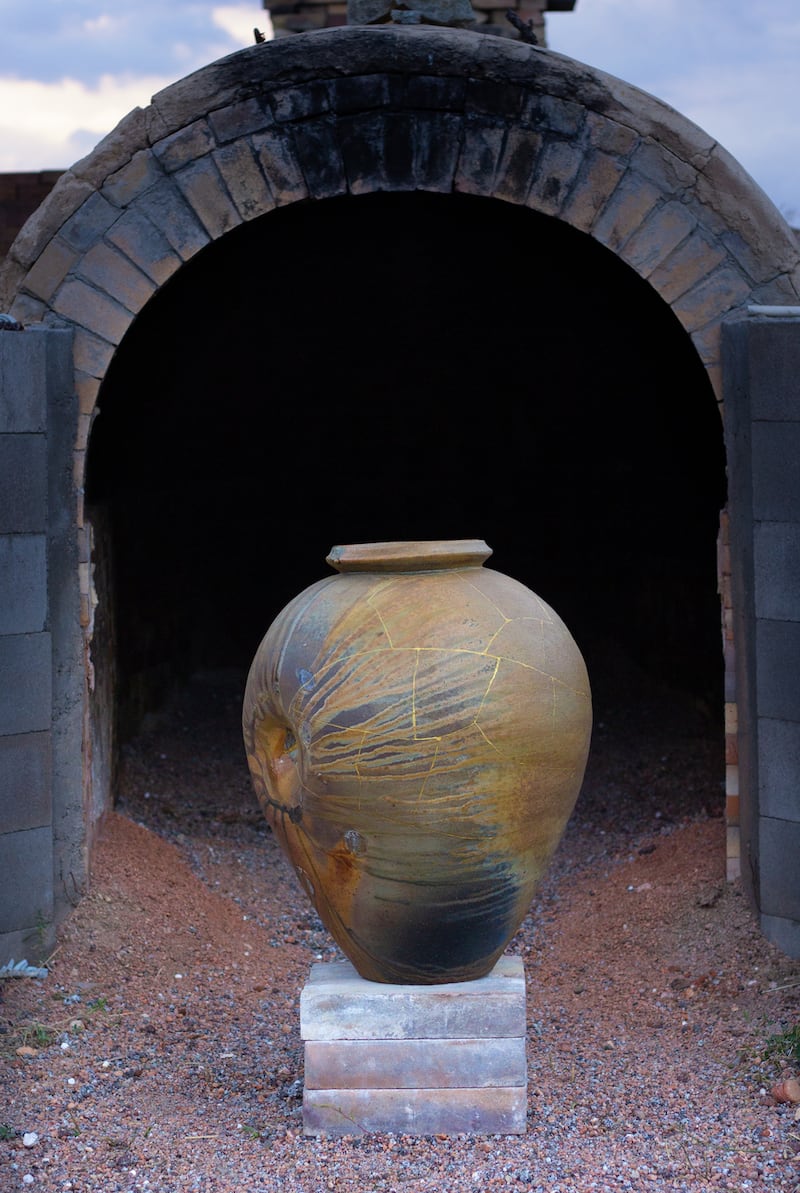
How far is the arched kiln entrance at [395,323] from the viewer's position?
431cm

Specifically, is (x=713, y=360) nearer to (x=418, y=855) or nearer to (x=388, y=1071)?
(x=418, y=855)

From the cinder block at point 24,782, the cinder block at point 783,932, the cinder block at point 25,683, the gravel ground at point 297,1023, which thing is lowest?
the gravel ground at point 297,1023

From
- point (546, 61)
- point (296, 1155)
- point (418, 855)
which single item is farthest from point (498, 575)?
point (546, 61)

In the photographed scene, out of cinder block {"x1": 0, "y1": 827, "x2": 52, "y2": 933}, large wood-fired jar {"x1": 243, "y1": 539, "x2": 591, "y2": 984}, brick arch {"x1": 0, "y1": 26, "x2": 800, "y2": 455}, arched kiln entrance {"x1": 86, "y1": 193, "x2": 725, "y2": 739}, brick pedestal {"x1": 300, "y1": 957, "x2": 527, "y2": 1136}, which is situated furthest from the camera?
arched kiln entrance {"x1": 86, "y1": 193, "x2": 725, "y2": 739}

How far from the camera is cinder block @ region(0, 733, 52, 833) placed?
414cm

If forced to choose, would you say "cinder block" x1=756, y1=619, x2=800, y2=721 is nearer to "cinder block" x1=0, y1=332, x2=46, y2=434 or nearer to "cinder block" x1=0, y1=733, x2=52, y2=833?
"cinder block" x1=0, y1=733, x2=52, y2=833

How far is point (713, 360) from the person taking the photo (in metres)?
4.32

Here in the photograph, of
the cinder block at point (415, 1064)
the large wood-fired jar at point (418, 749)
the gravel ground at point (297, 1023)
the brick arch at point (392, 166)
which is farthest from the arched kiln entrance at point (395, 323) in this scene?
the cinder block at point (415, 1064)

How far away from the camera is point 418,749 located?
115 inches

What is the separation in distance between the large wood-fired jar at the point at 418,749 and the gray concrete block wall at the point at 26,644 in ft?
4.15

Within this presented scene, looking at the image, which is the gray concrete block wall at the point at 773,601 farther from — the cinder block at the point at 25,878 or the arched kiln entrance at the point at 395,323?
the cinder block at the point at 25,878

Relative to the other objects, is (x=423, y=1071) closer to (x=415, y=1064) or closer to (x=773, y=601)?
(x=415, y=1064)

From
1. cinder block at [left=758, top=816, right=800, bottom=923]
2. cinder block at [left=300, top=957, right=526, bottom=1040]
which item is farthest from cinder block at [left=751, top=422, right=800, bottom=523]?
cinder block at [left=300, top=957, right=526, bottom=1040]

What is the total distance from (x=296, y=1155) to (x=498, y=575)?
1528 millimetres
